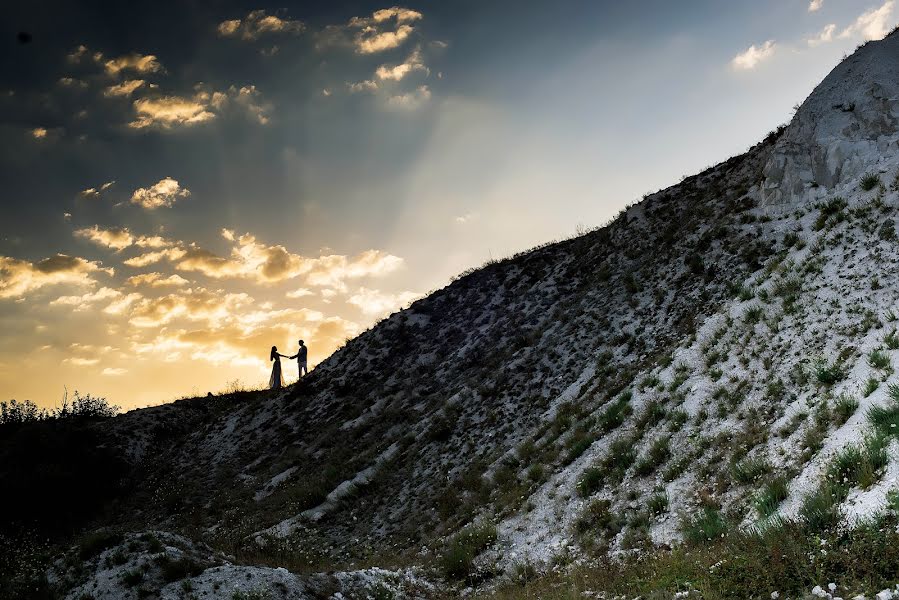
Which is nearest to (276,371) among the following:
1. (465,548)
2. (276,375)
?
(276,375)

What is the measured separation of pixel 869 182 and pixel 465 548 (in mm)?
16878

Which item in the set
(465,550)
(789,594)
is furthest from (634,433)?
(789,594)

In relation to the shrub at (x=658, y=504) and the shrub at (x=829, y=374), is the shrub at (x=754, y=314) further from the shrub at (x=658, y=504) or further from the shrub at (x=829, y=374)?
the shrub at (x=658, y=504)

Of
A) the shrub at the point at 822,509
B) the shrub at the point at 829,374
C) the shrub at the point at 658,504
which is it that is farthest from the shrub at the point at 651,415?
the shrub at the point at 822,509

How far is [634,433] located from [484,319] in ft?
51.1

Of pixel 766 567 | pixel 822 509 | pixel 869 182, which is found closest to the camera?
pixel 766 567

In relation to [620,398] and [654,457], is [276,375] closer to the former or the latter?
[620,398]

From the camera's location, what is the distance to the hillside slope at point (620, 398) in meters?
12.1

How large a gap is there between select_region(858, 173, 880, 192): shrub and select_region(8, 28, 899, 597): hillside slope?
0.29 feet

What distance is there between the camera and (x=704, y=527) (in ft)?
34.6

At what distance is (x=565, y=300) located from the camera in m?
27.3

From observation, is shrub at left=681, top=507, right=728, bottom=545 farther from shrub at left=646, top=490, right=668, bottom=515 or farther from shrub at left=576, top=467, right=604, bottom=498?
shrub at left=576, top=467, right=604, bottom=498

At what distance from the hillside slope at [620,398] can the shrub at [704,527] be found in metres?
0.15

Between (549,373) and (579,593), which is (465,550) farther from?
(549,373)
